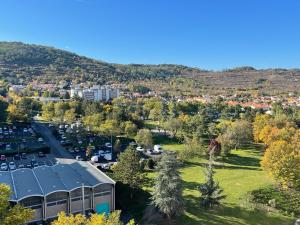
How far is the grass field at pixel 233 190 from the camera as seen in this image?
3138cm

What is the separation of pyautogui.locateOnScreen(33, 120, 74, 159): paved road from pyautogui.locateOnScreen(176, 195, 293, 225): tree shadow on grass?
3021 centimetres

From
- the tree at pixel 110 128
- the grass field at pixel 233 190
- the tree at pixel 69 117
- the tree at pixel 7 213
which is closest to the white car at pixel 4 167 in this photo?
the grass field at pixel 233 190

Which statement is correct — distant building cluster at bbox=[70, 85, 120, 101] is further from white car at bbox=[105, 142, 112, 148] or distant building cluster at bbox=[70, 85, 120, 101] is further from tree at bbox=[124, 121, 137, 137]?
white car at bbox=[105, 142, 112, 148]

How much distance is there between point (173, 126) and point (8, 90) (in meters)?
97.8

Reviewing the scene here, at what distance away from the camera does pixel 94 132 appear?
72.9m

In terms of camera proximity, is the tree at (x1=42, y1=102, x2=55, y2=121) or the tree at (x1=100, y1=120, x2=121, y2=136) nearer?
the tree at (x1=100, y1=120, x2=121, y2=136)

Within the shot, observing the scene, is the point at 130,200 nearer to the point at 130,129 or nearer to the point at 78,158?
the point at 78,158

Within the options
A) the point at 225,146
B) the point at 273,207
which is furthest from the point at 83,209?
the point at 225,146

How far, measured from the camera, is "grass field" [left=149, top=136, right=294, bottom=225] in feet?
103

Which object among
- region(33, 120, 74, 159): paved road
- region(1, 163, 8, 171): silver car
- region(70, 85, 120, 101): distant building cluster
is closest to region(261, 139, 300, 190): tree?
region(33, 120, 74, 159): paved road

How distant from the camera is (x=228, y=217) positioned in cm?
3189

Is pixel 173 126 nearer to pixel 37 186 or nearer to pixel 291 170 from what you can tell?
pixel 291 170

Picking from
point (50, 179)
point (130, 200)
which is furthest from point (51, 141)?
point (130, 200)

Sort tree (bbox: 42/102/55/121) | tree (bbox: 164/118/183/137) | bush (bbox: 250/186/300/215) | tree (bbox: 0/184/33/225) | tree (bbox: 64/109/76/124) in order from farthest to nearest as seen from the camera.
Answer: tree (bbox: 42/102/55/121)
tree (bbox: 64/109/76/124)
tree (bbox: 164/118/183/137)
bush (bbox: 250/186/300/215)
tree (bbox: 0/184/33/225)
